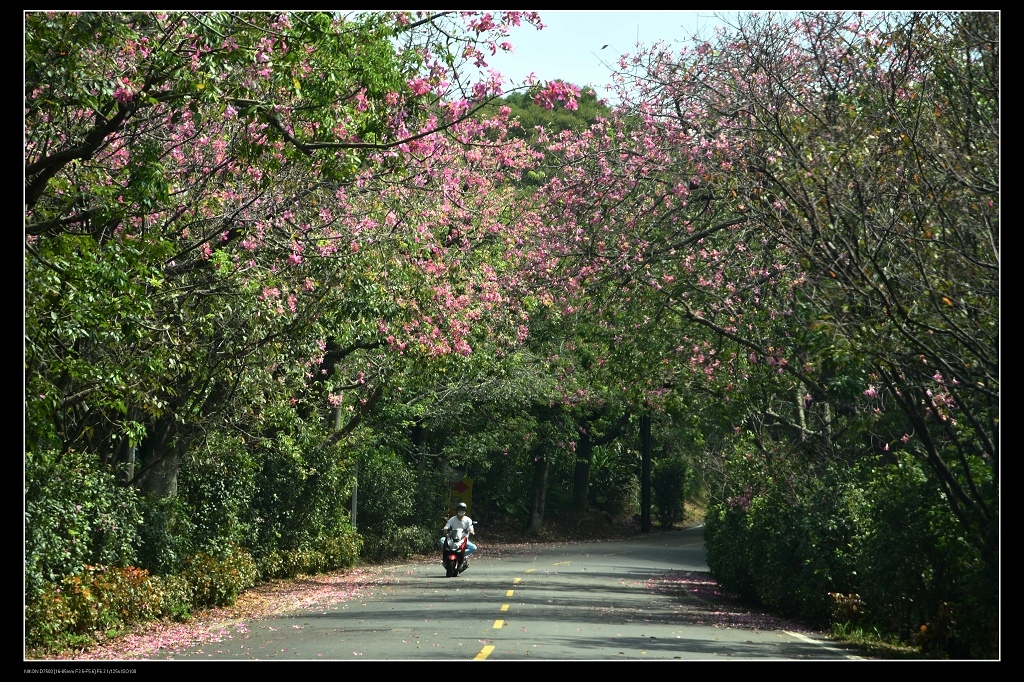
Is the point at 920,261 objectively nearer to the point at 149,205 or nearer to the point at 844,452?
the point at 149,205

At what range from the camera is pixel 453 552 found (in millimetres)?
29125

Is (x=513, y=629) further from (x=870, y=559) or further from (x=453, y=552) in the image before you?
(x=453, y=552)

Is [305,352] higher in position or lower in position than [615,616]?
higher

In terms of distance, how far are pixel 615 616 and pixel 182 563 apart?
7.16m

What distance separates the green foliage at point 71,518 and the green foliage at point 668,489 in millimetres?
54128

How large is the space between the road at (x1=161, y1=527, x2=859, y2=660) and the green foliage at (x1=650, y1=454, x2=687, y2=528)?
40.7 m

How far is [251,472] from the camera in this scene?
23219 millimetres

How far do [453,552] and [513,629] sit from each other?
1356cm

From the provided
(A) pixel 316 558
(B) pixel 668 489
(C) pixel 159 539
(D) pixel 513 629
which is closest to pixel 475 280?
(A) pixel 316 558

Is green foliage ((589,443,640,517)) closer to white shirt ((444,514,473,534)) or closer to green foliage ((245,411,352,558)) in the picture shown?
white shirt ((444,514,473,534))

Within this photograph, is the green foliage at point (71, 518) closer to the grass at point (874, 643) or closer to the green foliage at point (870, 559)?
the grass at point (874, 643)

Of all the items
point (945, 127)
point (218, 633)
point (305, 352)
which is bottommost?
point (218, 633)

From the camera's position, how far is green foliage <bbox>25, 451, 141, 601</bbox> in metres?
13.5

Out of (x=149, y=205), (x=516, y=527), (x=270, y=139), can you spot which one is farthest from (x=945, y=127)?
(x=516, y=527)
